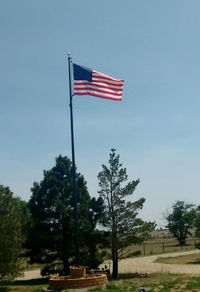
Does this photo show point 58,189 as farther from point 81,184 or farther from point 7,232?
point 7,232

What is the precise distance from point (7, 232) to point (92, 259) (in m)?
7.59

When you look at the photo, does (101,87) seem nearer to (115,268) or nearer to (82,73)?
(82,73)

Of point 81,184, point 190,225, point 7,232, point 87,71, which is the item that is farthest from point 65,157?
point 190,225

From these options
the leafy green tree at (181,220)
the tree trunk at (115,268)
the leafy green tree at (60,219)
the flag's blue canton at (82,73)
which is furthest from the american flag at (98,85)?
the leafy green tree at (181,220)

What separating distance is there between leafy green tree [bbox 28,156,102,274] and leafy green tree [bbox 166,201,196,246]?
1823 inches

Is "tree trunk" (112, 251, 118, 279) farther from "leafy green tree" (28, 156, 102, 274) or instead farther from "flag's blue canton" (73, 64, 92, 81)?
"flag's blue canton" (73, 64, 92, 81)

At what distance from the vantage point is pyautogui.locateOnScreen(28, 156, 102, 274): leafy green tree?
33312 millimetres

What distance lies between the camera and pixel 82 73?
23422mm

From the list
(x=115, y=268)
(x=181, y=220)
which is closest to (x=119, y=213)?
(x=115, y=268)

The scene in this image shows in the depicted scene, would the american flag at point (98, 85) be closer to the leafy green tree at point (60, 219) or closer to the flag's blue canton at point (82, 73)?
the flag's blue canton at point (82, 73)

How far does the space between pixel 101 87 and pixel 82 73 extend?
3.72 feet

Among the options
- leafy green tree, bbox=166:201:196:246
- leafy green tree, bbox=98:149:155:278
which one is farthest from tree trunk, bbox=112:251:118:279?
leafy green tree, bbox=166:201:196:246

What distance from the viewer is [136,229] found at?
1342 inches

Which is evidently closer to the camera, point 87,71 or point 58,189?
point 87,71
